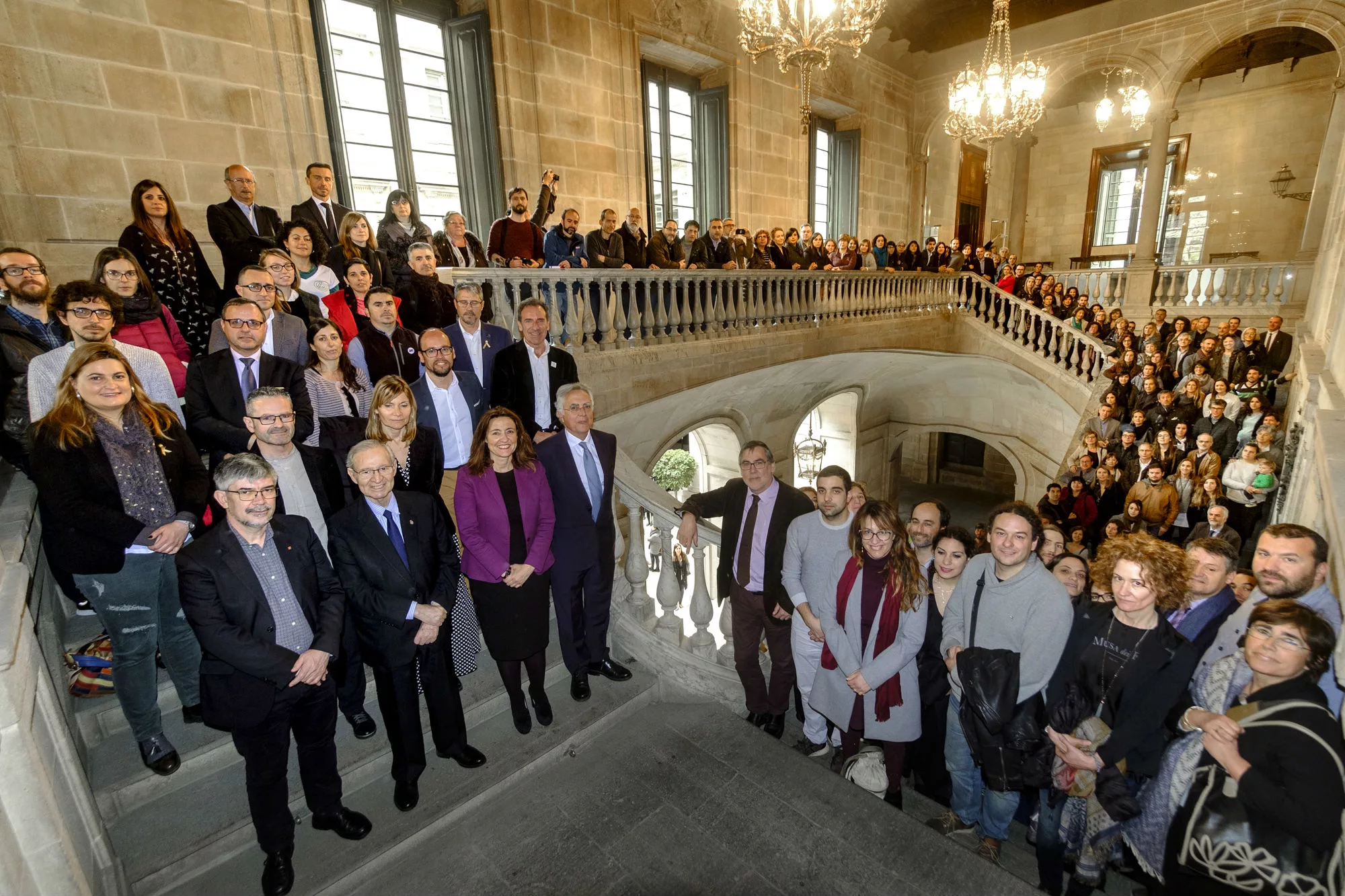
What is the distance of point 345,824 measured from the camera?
2389 mm

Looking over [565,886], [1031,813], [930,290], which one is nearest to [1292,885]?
[1031,813]

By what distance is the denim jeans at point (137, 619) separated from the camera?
234 centimetres

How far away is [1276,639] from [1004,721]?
3.13ft

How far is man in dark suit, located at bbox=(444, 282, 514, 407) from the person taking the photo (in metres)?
4.02

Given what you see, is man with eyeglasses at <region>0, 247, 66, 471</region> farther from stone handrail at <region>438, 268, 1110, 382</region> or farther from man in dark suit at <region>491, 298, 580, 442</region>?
stone handrail at <region>438, 268, 1110, 382</region>

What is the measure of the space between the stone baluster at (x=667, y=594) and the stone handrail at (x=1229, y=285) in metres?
13.7

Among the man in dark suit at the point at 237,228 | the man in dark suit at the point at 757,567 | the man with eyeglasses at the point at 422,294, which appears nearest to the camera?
the man in dark suit at the point at 757,567

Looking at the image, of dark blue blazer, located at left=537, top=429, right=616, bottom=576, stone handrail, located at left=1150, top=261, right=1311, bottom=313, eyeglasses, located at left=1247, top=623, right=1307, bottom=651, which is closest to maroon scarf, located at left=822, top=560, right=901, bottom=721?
eyeglasses, located at left=1247, top=623, right=1307, bottom=651

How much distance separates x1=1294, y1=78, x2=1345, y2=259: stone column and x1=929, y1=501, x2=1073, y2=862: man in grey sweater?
1269 centimetres

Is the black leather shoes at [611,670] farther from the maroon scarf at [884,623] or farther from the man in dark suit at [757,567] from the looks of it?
the maroon scarf at [884,623]

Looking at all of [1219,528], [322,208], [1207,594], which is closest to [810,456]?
[1219,528]

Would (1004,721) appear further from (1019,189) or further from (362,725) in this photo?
(1019,189)

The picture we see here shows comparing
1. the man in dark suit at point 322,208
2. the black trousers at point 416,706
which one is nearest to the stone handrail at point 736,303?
the man in dark suit at point 322,208

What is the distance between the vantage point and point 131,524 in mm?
2287
